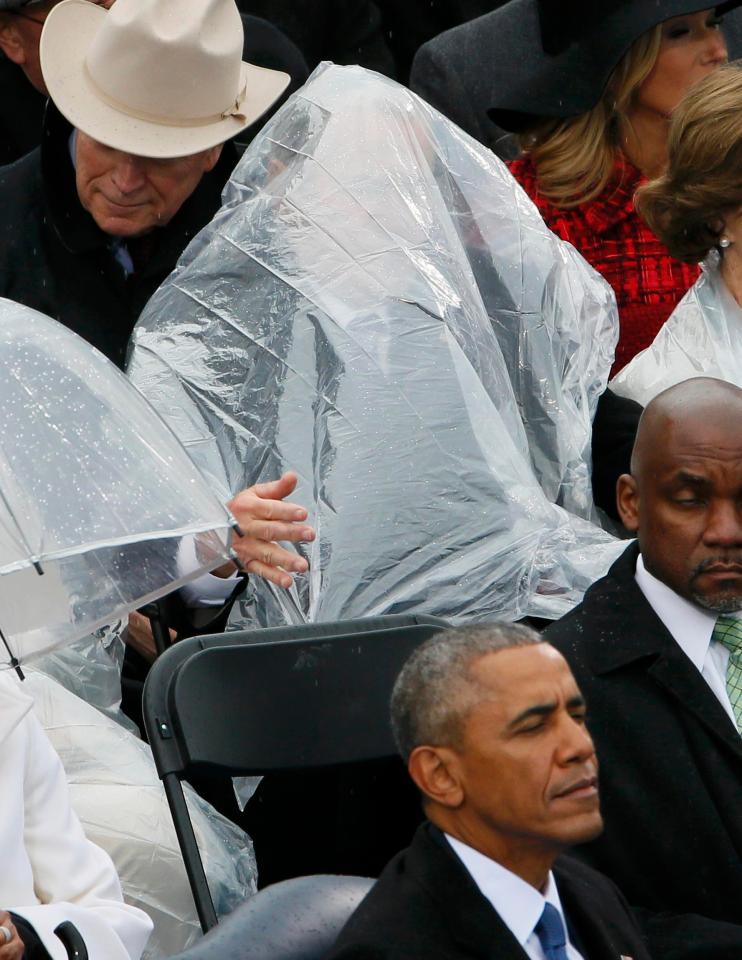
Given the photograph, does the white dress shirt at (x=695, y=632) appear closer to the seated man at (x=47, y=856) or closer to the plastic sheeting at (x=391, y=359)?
the plastic sheeting at (x=391, y=359)

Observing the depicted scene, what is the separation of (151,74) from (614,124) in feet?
3.96

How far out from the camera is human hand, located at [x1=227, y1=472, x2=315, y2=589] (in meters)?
3.38

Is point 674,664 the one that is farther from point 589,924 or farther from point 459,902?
point 459,902

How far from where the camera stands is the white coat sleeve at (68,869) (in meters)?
Answer: 2.93

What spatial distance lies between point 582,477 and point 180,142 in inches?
47.2

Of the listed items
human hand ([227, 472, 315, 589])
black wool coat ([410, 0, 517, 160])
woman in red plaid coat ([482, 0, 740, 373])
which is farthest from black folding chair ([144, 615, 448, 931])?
black wool coat ([410, 0, 517, 160])

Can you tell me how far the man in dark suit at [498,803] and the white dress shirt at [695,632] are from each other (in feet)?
2.03

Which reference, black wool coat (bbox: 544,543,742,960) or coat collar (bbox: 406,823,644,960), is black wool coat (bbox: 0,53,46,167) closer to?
black wool coat (bbox: 544,543,742,960)

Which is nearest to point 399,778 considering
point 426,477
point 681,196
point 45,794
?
point 426,477

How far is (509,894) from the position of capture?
2.66 metres

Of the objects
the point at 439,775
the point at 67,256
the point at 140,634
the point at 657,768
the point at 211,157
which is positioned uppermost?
the point at 211,157

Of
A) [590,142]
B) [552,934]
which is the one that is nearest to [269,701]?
[552,934]

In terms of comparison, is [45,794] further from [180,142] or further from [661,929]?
[180,142]

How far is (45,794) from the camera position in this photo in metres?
3.06
